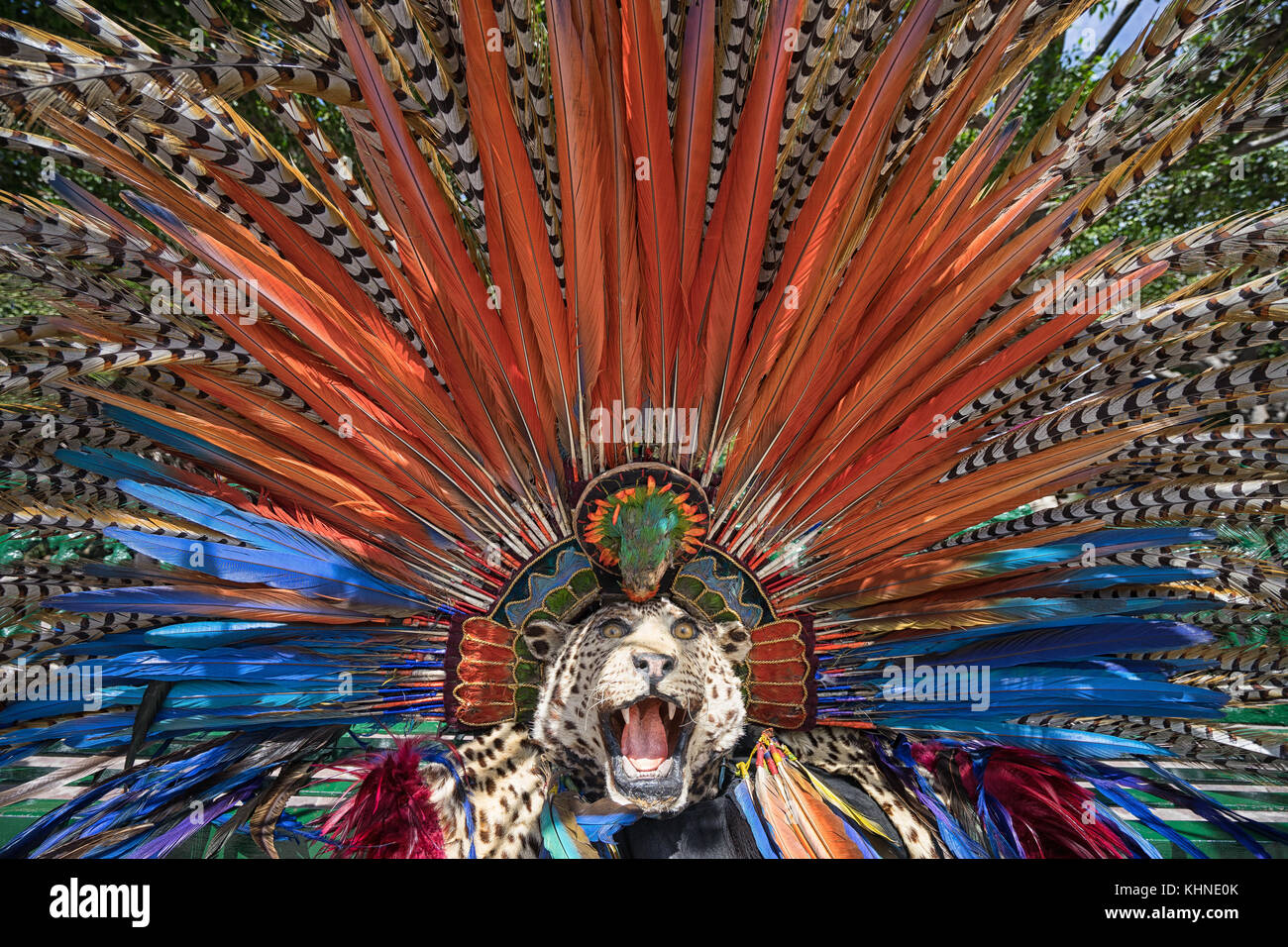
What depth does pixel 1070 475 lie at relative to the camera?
5.09ft

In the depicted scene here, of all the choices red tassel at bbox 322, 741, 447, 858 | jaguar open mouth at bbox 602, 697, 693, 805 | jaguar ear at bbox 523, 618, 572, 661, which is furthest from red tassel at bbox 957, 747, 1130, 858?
red tassel at bbox 322, 741, 447, 858

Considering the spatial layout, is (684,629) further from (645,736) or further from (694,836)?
(694,836)

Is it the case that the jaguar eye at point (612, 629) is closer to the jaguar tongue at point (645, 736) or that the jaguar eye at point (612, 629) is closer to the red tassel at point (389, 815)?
the jaguar tongue at point (645, 736)

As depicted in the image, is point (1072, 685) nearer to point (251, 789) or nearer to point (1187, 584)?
point (1187, 584)

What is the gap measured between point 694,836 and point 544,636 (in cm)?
45

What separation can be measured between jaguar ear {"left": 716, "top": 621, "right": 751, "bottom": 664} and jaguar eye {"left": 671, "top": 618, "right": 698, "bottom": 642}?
5cm

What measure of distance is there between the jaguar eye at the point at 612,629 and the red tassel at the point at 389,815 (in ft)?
1.26

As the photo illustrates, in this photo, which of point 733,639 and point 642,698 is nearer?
point 642,698

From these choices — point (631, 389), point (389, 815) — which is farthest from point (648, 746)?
point (631, 389)

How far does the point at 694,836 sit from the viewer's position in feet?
4.91

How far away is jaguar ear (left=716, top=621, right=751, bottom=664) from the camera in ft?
5.08

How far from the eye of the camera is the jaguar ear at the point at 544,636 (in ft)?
4.98

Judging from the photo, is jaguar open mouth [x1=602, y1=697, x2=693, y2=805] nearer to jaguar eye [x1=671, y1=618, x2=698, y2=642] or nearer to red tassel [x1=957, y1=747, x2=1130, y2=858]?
jaguar eye [x1=671, y1=618, x2=698, y2=642]

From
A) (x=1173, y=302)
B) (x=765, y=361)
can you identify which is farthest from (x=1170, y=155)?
(x=765, y=361)
